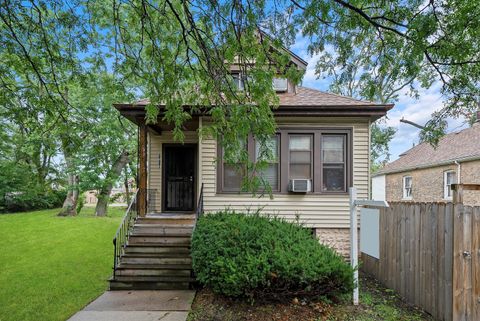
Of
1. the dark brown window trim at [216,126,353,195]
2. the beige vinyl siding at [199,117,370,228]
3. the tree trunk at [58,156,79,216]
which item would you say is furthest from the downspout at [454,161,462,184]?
the tree trunk at [58,156,79,216]

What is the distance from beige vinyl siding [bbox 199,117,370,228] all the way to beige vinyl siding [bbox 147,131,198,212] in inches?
59.4

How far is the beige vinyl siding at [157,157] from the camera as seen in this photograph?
31.2 ft

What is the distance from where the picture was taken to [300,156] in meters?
8.29

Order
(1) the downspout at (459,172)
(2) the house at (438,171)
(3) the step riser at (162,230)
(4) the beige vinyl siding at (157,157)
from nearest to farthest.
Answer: (3) the step riser at (162,230) → (4) the beige vinyl siding at (157,157) → (2) the house at (438,171) → (1) the downspout at (459,172)

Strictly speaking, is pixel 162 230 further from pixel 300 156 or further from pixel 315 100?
pixel 315 100

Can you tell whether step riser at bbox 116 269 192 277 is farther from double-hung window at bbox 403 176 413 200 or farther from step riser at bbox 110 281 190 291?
double-hung window at bbox 403 176 413 200

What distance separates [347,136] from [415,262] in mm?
3964

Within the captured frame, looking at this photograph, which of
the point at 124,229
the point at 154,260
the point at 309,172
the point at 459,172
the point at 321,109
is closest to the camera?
the point at 154,260

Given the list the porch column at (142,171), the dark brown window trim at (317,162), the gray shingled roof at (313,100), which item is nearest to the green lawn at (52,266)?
the porch column at (142,171)

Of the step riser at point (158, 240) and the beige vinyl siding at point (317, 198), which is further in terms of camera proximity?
the beige vinyl siding at point (317, 198)

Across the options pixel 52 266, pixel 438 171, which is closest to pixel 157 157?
pixel 52 266

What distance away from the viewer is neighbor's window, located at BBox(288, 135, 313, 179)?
325 inches

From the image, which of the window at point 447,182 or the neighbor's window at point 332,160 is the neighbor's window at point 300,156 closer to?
the neighbor's window at point 332,160

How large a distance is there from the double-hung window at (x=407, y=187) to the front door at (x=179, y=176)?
1476 centimetres
